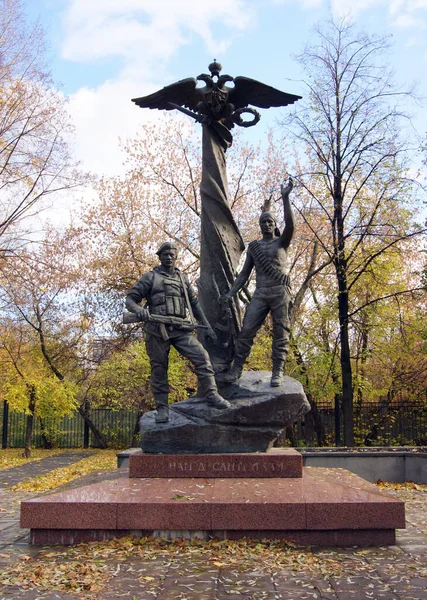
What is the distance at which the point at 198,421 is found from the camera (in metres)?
7.46

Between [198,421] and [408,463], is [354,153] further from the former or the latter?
[198,421]

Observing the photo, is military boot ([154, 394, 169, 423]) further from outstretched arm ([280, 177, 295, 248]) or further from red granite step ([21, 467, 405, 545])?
outstretched arm ([280, 177, 295, 248])

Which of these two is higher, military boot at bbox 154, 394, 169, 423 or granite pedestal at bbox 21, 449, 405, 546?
military boot at bbox 154, 394, 169, 423

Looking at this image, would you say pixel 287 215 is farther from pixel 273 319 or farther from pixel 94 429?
pixel 94 429

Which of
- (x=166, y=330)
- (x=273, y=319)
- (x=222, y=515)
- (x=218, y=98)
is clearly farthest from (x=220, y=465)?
(x=218, y=98)

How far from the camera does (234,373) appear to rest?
7887 millimetres

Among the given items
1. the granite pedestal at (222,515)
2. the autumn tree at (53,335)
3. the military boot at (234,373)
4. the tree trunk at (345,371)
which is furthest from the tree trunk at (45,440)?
the granite pedestal at (222,515)

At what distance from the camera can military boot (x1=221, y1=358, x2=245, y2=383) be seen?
7855 millimetres

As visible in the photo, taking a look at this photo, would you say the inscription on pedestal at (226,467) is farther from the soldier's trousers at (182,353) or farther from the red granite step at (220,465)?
the soldier's trousers at (182,353)

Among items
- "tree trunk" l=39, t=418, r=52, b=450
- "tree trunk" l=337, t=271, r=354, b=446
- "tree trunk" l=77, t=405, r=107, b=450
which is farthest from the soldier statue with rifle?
"tree trunk" l=39, t=418, r=52, b=450

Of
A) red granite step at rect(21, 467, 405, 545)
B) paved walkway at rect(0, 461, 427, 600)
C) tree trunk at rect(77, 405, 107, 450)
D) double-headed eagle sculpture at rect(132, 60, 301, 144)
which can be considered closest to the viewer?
paved walkway at rect(0, 461, 427, 600)

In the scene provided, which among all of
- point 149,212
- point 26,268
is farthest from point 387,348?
point 26,268

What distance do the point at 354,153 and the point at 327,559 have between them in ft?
40.8

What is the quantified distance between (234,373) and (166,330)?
1.11m
